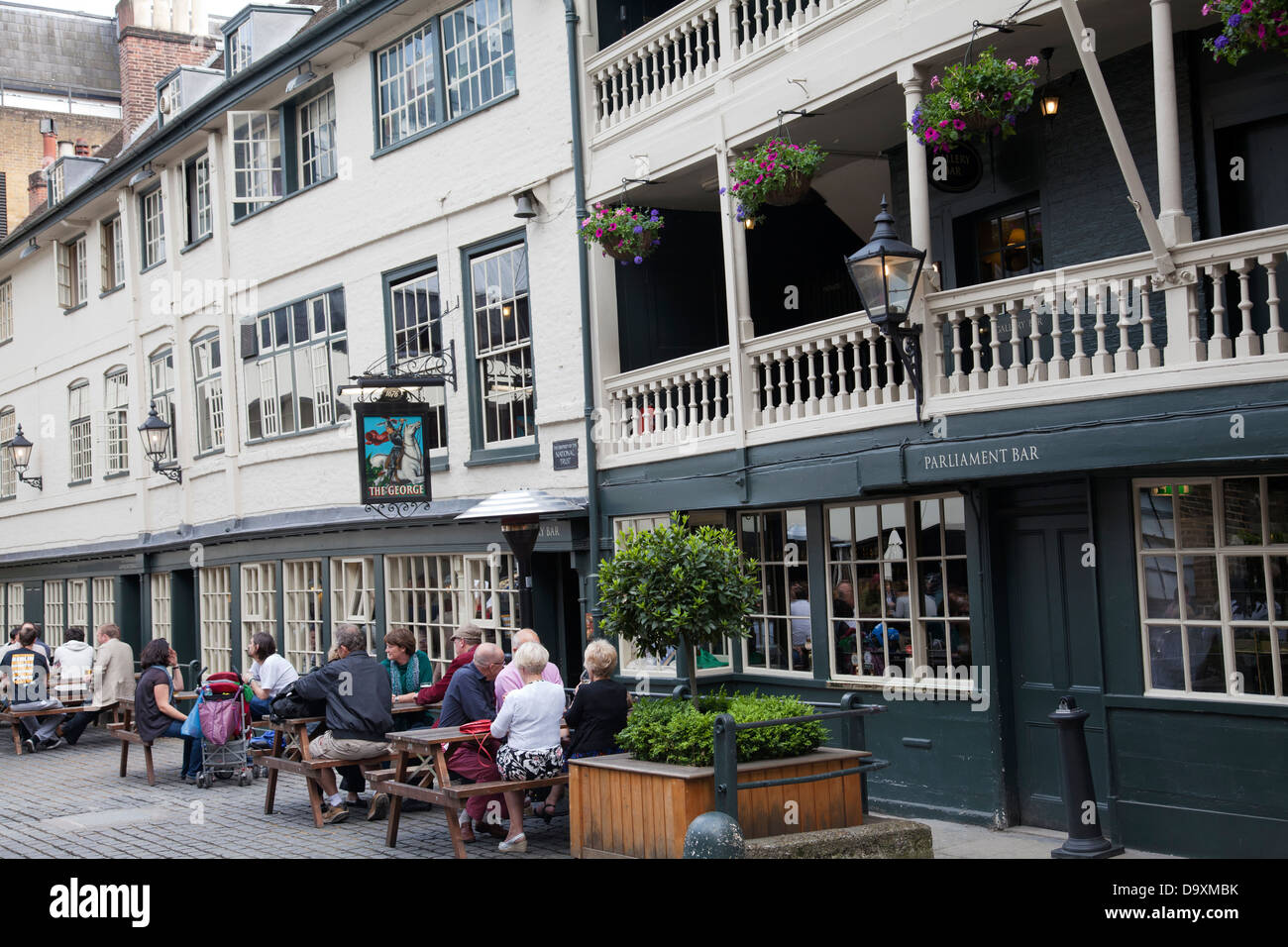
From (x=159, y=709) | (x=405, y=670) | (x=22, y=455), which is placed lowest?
(x=159, y=709)

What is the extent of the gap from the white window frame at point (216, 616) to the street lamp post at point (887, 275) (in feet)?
45.0

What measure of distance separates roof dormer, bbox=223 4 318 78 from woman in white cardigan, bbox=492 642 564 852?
1348 centimetres

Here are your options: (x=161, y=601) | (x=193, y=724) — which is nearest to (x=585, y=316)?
→ (x=193, y=724)

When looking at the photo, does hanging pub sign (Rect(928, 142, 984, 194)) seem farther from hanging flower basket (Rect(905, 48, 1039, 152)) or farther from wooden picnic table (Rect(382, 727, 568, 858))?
wooden picnic table (Rect(382, 727, 568, 858))

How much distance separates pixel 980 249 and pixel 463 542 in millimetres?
6753

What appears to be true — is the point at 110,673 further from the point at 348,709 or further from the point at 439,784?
the point at 439,784

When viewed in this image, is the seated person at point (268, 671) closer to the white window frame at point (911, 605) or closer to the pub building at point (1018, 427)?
the pub building at point (1018, 427)

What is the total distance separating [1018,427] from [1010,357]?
2198mm

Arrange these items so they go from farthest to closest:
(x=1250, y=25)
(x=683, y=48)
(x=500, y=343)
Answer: (x=500, y=343) < (x=683, y=48) < (x=1250, y=25)

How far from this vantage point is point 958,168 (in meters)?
11.5

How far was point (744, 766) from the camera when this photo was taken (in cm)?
804

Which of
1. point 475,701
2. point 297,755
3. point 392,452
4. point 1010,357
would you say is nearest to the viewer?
point 475,701
